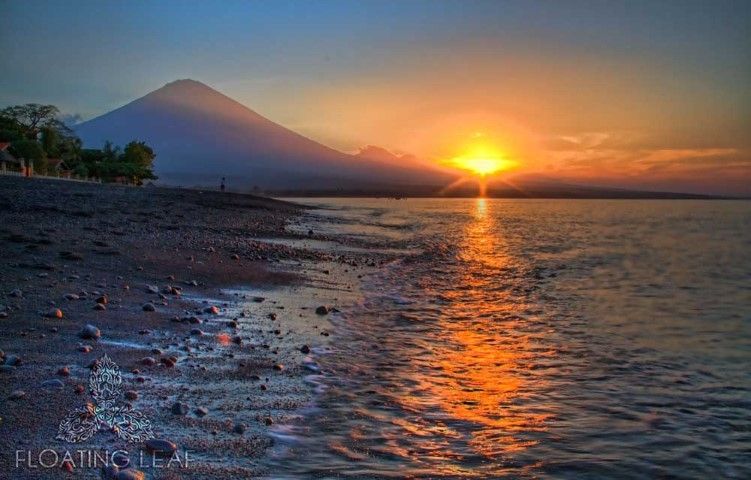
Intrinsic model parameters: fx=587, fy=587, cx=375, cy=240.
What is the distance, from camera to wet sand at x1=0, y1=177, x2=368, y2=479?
517cm

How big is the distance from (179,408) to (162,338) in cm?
278

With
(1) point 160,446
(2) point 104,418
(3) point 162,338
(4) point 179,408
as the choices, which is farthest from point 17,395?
(3) point 162,338

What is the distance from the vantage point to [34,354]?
6781 mm

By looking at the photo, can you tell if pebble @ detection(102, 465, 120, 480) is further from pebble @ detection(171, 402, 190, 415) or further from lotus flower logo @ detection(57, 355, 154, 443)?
pebble @ detection(171, 402, 190, 415)

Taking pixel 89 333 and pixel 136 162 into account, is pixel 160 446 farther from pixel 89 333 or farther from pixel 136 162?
pixel 136 162

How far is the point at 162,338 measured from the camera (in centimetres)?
841

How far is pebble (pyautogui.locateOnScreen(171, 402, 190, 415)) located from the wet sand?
0.05 feet

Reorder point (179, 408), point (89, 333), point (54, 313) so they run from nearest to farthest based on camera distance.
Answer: point (179, 408) < point (89, 333) < point (54, 313)

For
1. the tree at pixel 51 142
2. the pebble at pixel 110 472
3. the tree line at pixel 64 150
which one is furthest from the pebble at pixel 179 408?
the tree at pixel 51 142

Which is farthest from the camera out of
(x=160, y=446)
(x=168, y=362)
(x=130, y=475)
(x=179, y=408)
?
(x=168, y=362)

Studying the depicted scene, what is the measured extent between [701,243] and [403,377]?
3832 cm

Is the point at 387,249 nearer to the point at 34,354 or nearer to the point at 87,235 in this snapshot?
the point at 87,235

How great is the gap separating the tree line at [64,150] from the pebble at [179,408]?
248 feet

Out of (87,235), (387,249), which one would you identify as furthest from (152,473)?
(387,249)
